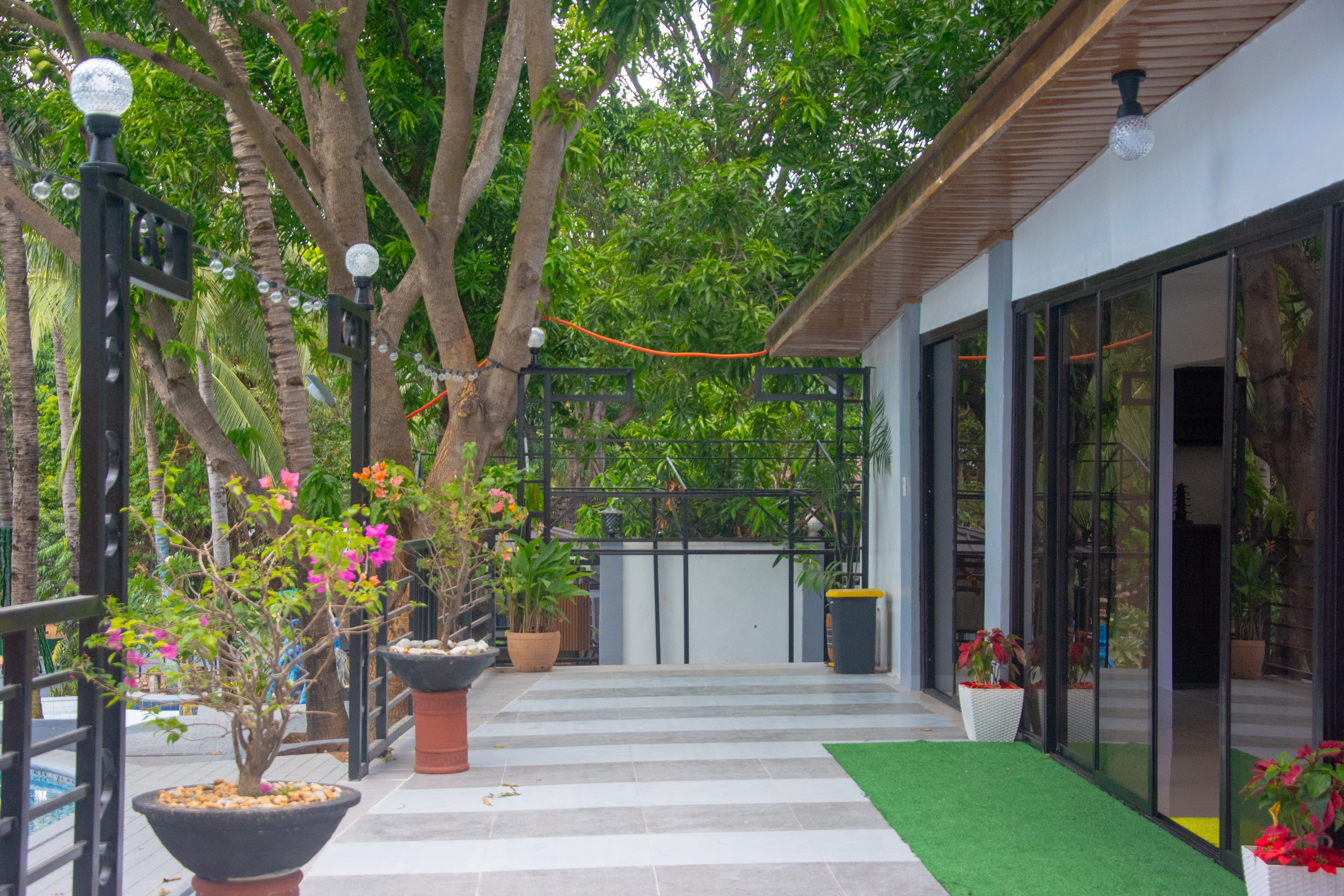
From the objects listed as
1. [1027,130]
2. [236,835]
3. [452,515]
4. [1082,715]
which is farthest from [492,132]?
[236,835]

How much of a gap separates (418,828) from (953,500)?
406 centimetres

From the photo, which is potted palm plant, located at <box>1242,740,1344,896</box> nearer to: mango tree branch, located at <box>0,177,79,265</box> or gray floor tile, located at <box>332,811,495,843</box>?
gray floor tile, located at <box>332,811,495,843</box>

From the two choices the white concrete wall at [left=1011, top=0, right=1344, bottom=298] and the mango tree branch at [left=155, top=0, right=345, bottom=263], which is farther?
A: the mango tree branch at [left=155, top=0, right=345, bottom=263]

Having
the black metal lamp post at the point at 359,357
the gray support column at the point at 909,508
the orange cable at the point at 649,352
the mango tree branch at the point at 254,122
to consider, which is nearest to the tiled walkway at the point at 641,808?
the gray support column at the point at 909,508

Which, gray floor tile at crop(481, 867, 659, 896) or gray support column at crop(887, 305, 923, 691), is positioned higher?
gray support column at crop(887, 305, 923, 691)

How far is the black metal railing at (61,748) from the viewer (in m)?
2.63

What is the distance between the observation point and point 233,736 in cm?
305

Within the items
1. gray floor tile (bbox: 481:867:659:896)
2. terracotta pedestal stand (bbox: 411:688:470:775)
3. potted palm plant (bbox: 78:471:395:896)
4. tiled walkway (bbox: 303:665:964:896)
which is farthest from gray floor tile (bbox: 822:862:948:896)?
terracotta pedestal stand (bbox: 411:688:470:775)

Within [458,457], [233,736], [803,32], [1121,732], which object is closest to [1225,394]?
[1121,732]

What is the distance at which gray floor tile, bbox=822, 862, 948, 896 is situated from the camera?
145 inches

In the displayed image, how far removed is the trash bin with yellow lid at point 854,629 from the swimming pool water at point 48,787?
526cm

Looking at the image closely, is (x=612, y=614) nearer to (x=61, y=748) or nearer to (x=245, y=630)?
(x=245, y=630)

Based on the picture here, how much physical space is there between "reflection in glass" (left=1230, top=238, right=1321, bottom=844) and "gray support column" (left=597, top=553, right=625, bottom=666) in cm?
991

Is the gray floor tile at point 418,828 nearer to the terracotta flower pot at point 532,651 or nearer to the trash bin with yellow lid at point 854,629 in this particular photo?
the terracotta flower pot at point 532,651
